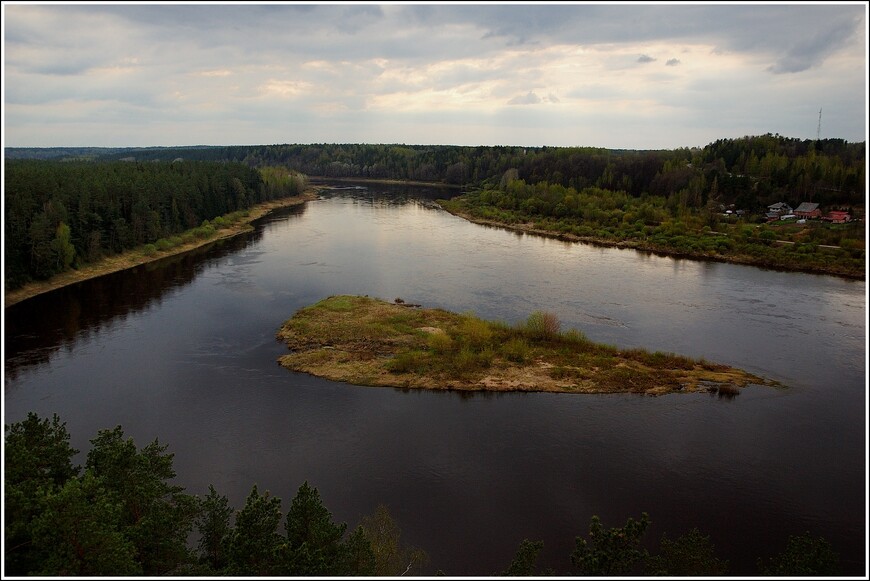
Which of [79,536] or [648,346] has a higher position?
[79,536]

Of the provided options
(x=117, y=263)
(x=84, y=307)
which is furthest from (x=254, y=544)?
(x=117, y=263)

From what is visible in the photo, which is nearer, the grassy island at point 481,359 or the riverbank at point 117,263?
the grassy island at point 481,359

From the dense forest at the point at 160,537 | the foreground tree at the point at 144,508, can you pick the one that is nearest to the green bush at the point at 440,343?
the dense forest at the point at 160,537

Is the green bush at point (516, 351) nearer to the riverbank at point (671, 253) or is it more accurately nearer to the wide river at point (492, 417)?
the wide river at point (492, 417)

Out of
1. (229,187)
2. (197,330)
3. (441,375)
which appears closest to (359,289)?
(197,330)

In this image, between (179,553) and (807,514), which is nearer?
(179,553)

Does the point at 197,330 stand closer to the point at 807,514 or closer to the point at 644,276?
the point at 807,514

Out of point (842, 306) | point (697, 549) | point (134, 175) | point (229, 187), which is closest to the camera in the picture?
point (697, 549)

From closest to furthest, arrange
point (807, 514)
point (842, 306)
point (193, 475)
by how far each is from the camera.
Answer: point (807, 514) < point (193, 475) < point (842, 306)
